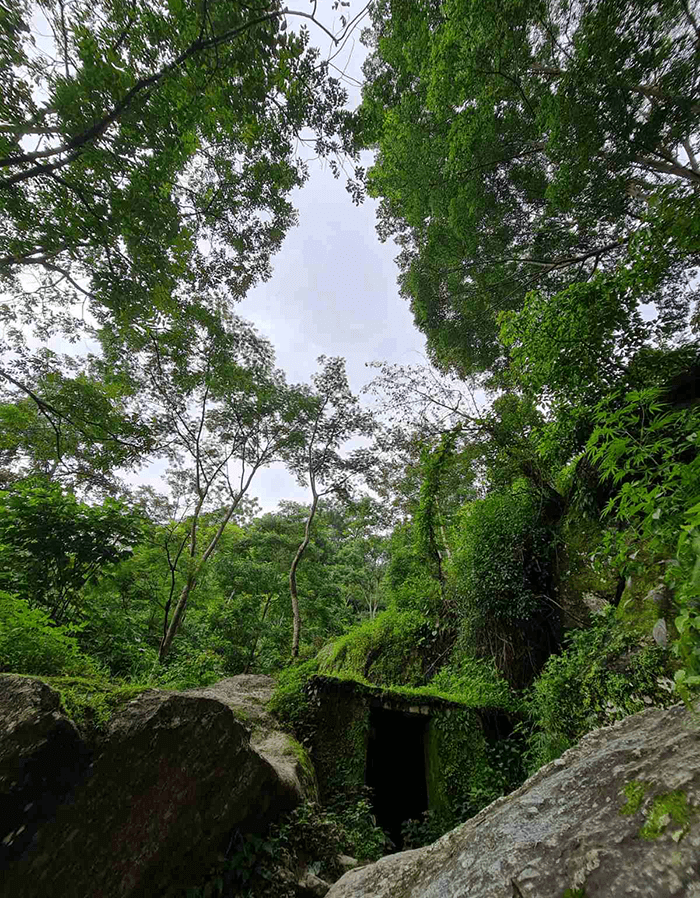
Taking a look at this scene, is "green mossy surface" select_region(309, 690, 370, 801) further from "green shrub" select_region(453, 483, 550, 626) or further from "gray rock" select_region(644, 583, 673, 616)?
"gray rock" select_region(644, 583, 673, 616)

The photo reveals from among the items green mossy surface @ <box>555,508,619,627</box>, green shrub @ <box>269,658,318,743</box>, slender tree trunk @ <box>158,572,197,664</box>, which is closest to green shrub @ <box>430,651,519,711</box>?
green mossy surface @ <box>555,508,619,627</box>

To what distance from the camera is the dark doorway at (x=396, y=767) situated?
5238 millimetres

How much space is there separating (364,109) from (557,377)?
648cm

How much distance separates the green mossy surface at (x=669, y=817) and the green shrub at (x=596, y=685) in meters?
3.02

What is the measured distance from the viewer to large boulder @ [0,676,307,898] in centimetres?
212

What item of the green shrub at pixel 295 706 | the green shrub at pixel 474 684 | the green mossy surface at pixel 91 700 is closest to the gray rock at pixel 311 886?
the green shrub at pixel 295 706

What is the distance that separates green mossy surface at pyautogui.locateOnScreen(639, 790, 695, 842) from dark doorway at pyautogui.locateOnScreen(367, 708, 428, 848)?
4708 millimetres

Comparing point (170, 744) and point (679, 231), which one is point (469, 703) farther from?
point (679, 231)

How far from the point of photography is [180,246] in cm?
556

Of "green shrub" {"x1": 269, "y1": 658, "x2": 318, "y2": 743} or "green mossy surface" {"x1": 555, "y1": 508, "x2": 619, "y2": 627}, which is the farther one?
"green mossy surface" {"x1": 555, "y1": 508, "x2": 619, "y2": 627}

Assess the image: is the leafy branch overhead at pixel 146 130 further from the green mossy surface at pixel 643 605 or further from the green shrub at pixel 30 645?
the green mossy surface at pixel 643 605

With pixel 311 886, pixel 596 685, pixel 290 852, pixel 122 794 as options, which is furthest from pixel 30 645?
pixel 596 685

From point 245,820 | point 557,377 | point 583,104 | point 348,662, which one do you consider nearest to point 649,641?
point 557,377

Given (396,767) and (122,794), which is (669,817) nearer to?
(122,794)
